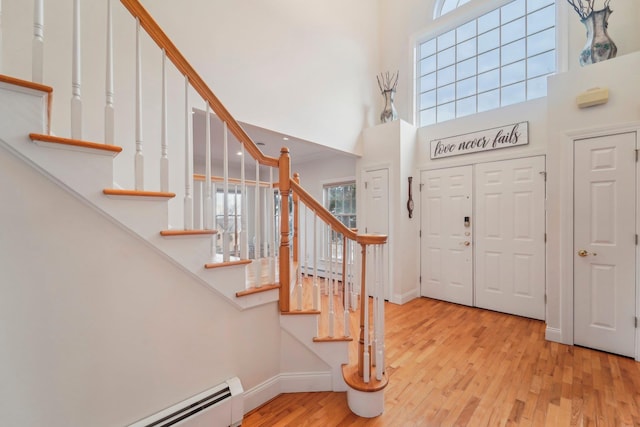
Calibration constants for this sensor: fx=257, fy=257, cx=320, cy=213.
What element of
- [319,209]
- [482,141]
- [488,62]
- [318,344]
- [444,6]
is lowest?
[318,344]

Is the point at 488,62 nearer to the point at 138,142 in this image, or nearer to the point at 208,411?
the point at 138,142

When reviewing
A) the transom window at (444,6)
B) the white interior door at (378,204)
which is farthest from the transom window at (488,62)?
the white interior door at (378,204)

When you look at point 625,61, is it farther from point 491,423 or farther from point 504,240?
point 491,423

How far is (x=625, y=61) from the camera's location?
2428 mm

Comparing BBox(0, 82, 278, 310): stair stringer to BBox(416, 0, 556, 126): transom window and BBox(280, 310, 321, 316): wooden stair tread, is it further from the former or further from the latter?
BBox(416, 0, 556, 126): transom window

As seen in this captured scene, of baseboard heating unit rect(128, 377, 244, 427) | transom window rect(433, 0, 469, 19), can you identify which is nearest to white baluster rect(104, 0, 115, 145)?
baseboard heating unit rect(128, 377, 244, 427)

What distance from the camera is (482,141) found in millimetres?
3582

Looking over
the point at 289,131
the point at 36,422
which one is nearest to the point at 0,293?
the point at 36,422

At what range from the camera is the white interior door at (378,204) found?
4.04 m

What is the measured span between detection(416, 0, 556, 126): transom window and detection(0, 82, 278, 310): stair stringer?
13.8 feet

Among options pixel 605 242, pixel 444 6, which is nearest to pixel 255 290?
pixel 605 242

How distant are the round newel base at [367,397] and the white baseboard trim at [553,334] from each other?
2.22m

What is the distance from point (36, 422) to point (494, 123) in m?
4.86

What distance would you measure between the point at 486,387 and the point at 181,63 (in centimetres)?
305
